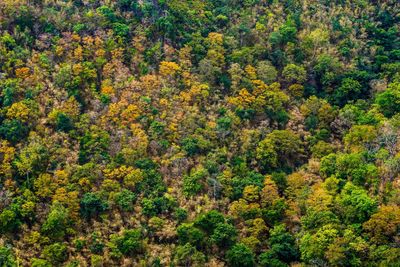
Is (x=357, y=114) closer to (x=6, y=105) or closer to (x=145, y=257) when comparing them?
(x=145, y=257)

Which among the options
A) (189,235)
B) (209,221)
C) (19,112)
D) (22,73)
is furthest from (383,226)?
(22,73)

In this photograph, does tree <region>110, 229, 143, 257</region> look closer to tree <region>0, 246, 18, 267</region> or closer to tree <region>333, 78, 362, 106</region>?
tree <region>0, 246, 18, 267</region>

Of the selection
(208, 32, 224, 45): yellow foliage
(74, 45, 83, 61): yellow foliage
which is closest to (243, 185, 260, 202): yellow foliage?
(208, 32, 224, 45): yellow foliage

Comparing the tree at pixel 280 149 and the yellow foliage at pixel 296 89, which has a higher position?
the yellow foliage at pixel 296 89

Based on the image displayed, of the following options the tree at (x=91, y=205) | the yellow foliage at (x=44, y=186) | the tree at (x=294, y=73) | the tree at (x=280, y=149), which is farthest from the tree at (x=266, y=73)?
the yellow foliage at (x=44, y=186)

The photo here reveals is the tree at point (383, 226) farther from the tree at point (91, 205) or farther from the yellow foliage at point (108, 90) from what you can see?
the yellow foliage at point (108, 90)

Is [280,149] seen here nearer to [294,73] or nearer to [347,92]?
[294,73]
